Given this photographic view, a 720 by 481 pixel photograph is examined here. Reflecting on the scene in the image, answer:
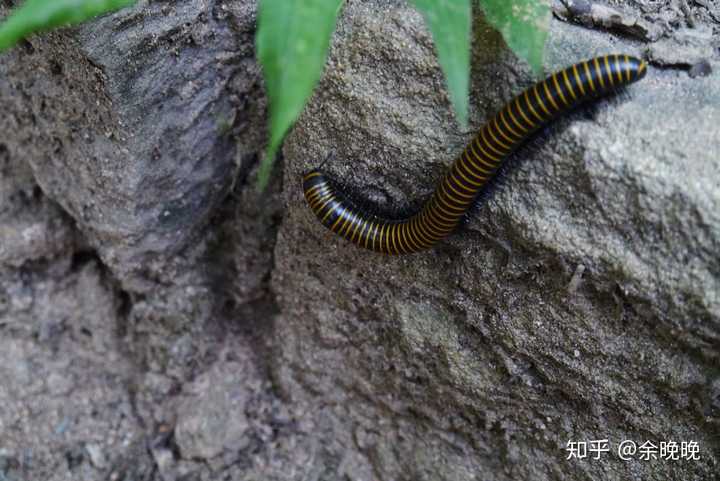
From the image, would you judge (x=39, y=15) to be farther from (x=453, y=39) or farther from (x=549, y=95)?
(x=549, y=95)

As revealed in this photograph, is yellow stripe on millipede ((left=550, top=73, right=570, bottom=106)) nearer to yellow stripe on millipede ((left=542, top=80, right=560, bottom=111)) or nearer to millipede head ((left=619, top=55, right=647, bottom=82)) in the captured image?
yellow stripe on millipede ((left=542, top=80, right=560, bottom=111))

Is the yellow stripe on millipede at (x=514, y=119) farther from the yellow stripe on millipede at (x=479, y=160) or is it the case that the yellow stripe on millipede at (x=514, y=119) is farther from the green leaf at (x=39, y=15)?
the green leaf at (x=39, y=15)

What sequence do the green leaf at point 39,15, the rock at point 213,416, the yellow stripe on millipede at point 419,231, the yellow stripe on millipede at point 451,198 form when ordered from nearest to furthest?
the green leaf at point 39,15, the yellow stripe on millipede at point 451,198, the yellow stripe on millipede at point 419,231, the rock at point 213,416

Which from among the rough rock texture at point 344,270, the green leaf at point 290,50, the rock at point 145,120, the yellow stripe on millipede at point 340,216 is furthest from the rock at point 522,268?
the green leaf at point 290,50

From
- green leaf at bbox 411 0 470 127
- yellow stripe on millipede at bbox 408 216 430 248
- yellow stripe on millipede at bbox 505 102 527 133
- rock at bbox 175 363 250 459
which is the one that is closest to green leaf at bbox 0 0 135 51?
green leaf at bbox 411 0 470 127

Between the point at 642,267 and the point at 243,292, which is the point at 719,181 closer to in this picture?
the point at 642,267

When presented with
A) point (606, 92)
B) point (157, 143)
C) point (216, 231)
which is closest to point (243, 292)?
point (216, 231)
